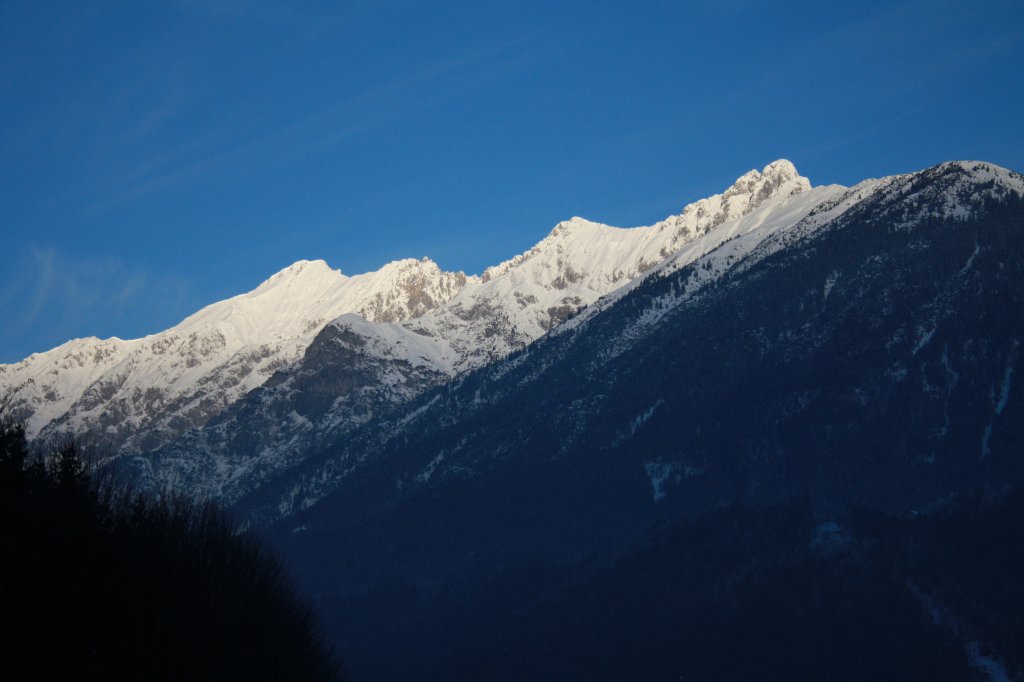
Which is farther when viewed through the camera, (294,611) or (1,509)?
(294,611)

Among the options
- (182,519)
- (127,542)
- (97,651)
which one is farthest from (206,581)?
(97,651)

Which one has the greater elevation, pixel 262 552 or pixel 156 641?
pixel 262 552

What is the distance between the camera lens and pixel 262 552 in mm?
141000

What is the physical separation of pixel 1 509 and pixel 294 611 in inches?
1815

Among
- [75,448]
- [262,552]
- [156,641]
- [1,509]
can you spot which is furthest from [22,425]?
[262,552]

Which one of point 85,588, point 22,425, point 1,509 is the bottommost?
point 85,588

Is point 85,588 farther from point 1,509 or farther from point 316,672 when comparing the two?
point 316,672

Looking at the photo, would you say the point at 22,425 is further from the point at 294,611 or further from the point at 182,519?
the point at 294,611

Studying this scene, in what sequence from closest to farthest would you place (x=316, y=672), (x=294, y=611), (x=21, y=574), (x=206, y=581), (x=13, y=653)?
(x=13, y=653) < (x=21, y=574) < (x=206, y=581) < (x=316, y=672) < (x=294, y=611)

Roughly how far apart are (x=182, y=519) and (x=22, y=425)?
53.6 ft

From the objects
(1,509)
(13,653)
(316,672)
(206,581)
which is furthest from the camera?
(316,672)

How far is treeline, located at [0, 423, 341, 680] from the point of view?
7506 centimetres

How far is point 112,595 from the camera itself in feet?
268

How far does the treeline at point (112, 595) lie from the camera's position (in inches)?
2955
